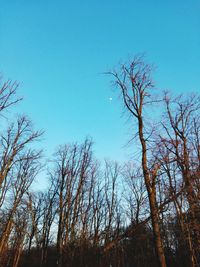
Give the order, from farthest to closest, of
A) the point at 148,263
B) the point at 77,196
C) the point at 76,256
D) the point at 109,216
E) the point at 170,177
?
the point at 109,216 → the point at 148,263 → the point at 77,196 → the point at 76,256 → the point at 170,177

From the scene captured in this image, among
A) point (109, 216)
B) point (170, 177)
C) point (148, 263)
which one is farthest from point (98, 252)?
point (170, 177)

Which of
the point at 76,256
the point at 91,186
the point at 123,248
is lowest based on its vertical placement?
the point at 76,256

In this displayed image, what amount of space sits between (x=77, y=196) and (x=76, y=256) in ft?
16.2

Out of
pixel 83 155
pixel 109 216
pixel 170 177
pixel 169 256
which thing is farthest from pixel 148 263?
pixel 170 177

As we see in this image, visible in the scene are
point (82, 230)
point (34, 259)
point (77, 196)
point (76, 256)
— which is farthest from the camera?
point (34, 259)

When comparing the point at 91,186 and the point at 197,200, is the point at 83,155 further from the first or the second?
the point at 197,200

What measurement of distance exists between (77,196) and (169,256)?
480 inches

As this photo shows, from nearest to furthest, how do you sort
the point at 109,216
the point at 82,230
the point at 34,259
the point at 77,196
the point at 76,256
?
the point at 76,256
the point at 77,196
the point at 82,230
the point at 109,216
the point at 34,259

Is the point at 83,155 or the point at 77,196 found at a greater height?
the point at 83,155

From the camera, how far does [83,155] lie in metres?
22.3

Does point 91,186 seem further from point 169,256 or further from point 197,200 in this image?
point 197,200

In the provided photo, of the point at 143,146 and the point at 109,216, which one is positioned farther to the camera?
the point at 109,216

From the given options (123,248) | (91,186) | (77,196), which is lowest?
(123,248)

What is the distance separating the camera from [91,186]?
2570cm
